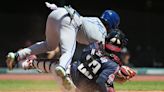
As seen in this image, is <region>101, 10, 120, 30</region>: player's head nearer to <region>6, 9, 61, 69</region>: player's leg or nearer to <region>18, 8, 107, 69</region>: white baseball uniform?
<region>18, 8, 107, 69</region>: white baseball uniform

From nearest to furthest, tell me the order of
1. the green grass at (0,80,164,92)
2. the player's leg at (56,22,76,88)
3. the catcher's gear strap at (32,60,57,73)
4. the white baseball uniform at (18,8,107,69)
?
the player's leg at (56,22,76,88) → the white baseball uniform at (18,8,107,69) → the catcher's gear strap at (32,60,57,73) → the green grass at (0,80,164,92)

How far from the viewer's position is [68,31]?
7055 millimetres

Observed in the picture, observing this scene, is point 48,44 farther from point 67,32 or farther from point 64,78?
point 64,78

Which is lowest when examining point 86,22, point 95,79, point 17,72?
point 17,72

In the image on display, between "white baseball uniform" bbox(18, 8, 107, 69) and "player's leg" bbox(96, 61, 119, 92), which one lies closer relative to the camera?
"player's leg" bbox(96, 61, 119, 92)

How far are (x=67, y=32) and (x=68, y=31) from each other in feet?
0.07

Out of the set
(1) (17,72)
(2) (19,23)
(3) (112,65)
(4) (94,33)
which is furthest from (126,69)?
(2) (19,23)

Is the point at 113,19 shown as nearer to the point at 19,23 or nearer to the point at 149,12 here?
the point at 19,23

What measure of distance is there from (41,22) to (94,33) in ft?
46.3

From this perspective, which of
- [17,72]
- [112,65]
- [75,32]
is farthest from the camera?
[17,72]

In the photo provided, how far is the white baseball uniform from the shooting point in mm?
6977

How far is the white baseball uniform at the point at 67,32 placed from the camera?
6.98m

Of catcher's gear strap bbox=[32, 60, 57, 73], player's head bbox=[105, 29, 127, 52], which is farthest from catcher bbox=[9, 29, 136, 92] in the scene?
catcher's gear strap bbox=[32, 60, 57, 73]

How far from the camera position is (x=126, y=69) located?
22.2 ft
